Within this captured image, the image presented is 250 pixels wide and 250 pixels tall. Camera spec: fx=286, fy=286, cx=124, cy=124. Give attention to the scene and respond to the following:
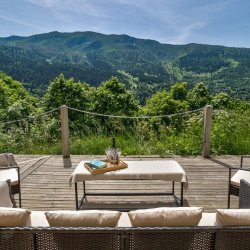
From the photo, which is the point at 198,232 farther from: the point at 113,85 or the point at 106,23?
the point at 113,85

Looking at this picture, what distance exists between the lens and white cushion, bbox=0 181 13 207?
8.44ft

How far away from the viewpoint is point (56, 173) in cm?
481

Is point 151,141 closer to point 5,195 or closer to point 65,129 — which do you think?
point 65,129

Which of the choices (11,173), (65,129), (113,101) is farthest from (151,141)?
(113,101)

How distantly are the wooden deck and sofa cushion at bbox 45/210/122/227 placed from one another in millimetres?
1713

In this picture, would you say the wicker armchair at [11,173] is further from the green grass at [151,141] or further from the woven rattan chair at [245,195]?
the woven rattan chair at [245,195]

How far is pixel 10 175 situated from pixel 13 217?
1594 mm

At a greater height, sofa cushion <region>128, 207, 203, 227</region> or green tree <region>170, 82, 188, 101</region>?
green tree <region>170, 82, 188, 101</region>

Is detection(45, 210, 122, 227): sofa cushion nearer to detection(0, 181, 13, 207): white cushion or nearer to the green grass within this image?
detection(0, 181, 13, 207): white cushion

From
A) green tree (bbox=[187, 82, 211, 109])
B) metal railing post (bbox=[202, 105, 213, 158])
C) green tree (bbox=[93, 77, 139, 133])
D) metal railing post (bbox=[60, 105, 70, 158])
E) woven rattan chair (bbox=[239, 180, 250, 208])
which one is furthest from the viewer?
green tree (bbox=[187, 82, 211, 109])

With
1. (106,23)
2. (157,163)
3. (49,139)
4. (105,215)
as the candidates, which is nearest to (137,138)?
(49,139)

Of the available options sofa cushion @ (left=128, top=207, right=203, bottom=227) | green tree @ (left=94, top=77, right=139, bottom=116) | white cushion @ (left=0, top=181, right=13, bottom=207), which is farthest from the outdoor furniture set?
green tree @ (left=94, top=77, right=139, bottom=116)

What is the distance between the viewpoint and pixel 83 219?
195 centimetres

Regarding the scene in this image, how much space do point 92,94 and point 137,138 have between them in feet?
76.0
